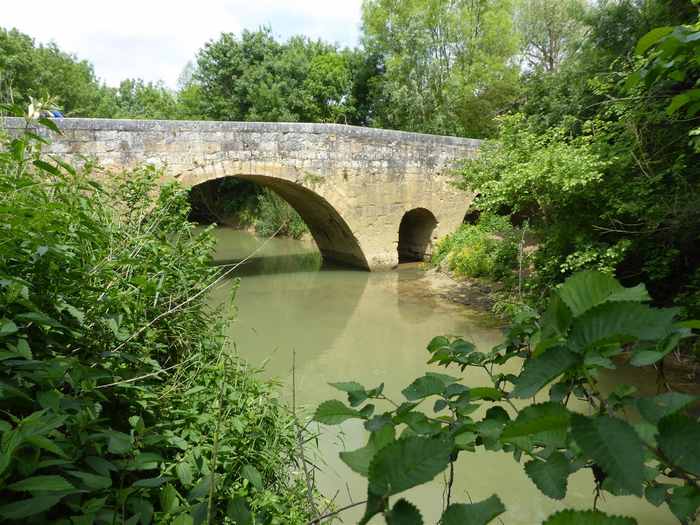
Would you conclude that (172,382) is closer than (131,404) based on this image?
No

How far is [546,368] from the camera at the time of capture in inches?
22.6

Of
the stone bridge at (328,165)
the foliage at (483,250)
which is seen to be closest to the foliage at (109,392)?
the stone bridge at (328,165)

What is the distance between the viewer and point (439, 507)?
2893mm

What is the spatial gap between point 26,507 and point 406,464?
2.41 ft

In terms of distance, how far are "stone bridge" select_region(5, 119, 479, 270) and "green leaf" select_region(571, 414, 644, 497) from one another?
7505 mm

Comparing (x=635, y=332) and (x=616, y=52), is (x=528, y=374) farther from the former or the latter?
(x=616, y=52)

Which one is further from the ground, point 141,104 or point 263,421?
point 141,104

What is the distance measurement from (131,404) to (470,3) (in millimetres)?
21619

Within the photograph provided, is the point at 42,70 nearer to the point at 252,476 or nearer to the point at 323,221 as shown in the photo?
the point at 323,221

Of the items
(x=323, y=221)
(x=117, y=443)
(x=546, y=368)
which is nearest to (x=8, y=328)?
(x=117, y=443)

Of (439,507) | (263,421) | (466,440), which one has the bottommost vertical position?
(439,507)

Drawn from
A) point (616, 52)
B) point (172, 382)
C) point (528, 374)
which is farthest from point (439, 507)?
point (616, 52)

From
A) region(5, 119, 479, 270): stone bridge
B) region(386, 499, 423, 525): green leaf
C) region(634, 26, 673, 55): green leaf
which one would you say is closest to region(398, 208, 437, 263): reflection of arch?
region(5, 119, 479, 270): stone bridge

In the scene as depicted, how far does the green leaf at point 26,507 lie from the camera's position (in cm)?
83
